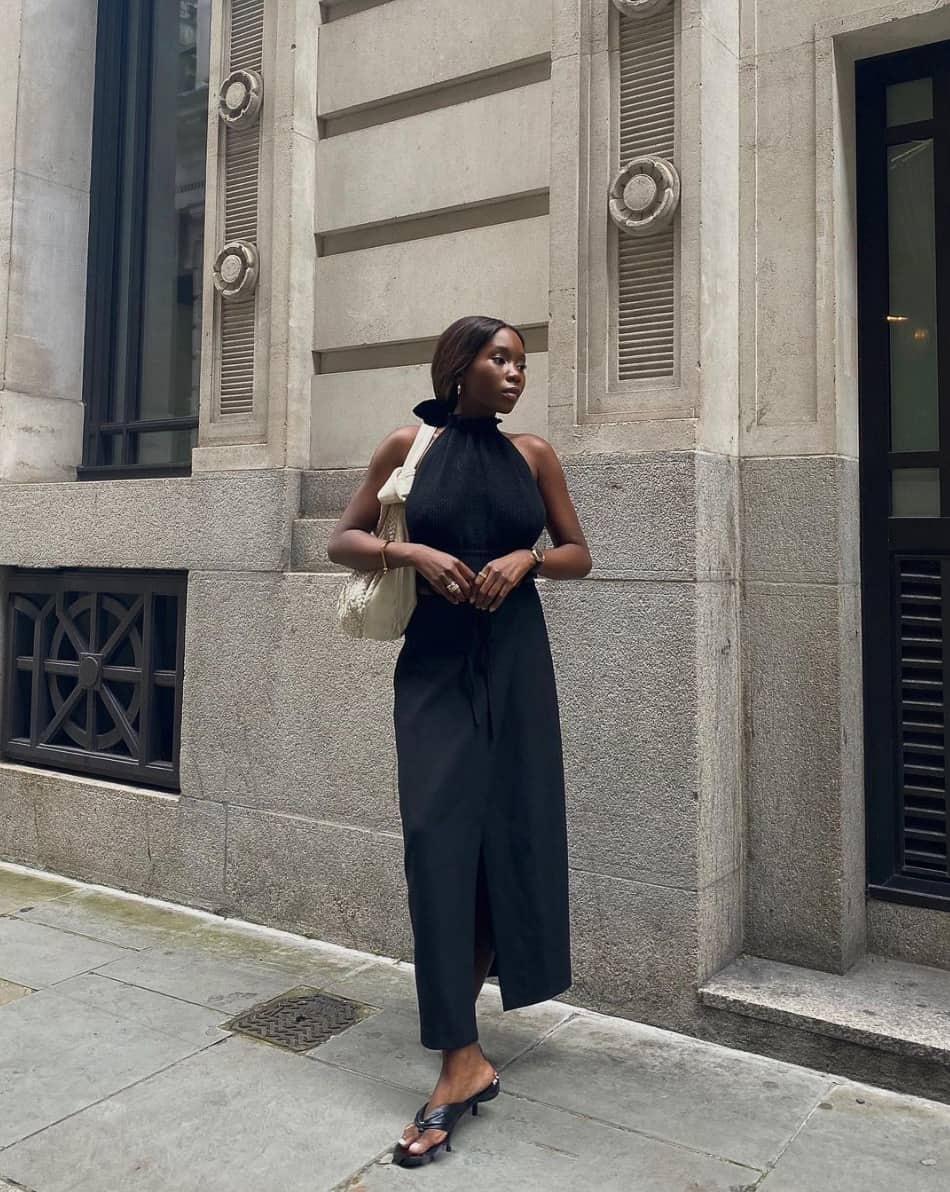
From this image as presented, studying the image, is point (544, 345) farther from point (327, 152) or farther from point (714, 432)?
point (327, 152)

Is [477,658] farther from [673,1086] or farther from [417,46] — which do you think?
[417,46]

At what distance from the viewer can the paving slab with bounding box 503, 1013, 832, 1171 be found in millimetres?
3482

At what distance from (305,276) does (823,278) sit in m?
2.76

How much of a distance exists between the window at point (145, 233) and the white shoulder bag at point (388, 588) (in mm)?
3889

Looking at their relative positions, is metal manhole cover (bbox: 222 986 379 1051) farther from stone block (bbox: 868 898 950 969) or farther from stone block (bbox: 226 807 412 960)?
stone block (bbox: 868 898 950 969)

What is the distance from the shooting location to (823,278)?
449cm

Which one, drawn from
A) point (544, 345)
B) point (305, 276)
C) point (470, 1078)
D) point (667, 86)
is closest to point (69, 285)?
point (305, 276)

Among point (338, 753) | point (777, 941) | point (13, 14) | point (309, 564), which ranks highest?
point (13, 14)

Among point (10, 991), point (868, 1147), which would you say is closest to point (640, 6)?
point (868, 1147)

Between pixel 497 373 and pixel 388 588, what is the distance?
2.52ft

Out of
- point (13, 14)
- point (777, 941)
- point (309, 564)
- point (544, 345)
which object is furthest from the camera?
point (13, 14)

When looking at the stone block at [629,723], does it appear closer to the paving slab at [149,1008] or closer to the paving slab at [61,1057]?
the paving slab at [149,1008]

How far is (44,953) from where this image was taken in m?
5.14

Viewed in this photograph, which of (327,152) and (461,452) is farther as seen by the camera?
(327,152)
